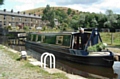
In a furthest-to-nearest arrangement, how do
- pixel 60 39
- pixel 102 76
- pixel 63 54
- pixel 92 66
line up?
pixel 60 39, pixel 63 54, pixel 92 66, pixel 102 76

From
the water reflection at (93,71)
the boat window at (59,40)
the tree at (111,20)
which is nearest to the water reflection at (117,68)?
the water reflection at (93,71)

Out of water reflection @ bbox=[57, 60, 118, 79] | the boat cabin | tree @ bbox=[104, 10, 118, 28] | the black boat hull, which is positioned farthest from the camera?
tree @ bbox=[104, 10, 118, 28]

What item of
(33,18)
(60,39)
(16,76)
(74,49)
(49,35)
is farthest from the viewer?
(33,18)

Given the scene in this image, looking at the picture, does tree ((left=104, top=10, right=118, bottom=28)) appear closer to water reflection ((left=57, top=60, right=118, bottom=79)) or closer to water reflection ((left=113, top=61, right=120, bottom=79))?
water reflection ((left=113, top=61, right=120, bottom=79))

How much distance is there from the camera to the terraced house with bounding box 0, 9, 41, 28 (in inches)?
3140

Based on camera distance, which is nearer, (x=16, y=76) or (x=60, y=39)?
(x=16, y=76)

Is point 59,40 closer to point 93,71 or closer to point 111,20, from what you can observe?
point 93,71

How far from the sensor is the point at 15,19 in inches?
3334

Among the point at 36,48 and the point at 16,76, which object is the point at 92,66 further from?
the point at 36,48

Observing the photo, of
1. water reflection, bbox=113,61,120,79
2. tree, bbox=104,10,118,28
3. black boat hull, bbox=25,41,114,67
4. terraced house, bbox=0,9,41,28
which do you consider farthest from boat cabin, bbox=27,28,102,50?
terraced house, bbox=0,9,41,28

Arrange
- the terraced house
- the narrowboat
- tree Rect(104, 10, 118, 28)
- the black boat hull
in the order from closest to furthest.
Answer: the black boat hull → the narrowboat → tree Rect(104, 10, 118, 28) → the terraced house

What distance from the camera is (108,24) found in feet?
164

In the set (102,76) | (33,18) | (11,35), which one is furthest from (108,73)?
(33,18)

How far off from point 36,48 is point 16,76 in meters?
17.9
